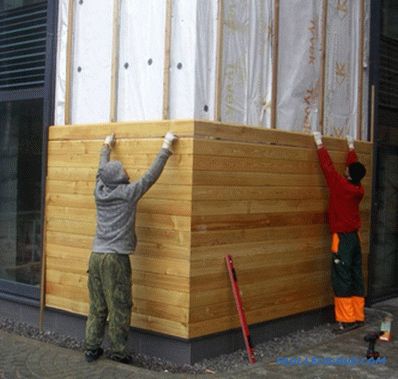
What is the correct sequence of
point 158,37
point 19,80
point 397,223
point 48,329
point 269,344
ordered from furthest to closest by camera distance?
point 397,223 < point 19,80 < point 48,329 < point 269,344 < point 158,37

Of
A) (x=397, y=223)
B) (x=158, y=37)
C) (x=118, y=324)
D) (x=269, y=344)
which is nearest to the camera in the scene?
(x=118, y=324)

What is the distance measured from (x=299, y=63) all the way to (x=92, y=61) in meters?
2.32

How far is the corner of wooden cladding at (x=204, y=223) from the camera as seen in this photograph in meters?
6.16

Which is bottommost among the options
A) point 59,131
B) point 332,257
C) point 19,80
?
point 332,257

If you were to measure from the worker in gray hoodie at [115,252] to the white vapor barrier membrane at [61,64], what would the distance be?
1512 millimetres

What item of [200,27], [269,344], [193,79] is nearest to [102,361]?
[269,344]

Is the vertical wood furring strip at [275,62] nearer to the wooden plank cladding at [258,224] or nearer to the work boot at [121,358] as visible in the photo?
the wooden plank cladding at [258,224]

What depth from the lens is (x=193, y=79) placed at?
20.5 ft

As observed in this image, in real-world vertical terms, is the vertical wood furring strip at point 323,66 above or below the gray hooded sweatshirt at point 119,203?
above

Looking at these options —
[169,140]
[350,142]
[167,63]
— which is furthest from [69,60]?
[350,142]

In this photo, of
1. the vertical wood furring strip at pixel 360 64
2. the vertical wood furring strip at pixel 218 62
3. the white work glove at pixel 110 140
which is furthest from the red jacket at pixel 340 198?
the white work glove at pixel 110 140

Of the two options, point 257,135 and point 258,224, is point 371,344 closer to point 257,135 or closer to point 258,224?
point 258,224

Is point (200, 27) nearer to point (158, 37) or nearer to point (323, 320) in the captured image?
point (158, 37)

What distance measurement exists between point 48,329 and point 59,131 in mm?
2254
